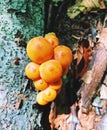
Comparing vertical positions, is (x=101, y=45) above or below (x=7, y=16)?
below

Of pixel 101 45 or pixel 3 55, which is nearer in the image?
pixel 3 55

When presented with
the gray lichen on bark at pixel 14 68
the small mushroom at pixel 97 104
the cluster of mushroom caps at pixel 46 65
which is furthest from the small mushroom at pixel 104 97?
the gray lichen on bark at pixel 14 68

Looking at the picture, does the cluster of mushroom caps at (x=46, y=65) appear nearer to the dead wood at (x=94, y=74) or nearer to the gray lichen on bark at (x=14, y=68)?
the gray lichen on bark at (x=14, y=68)

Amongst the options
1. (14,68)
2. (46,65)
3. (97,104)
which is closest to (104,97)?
(97,104)

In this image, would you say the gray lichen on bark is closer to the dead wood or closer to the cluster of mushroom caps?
the cluster of mushroom caps

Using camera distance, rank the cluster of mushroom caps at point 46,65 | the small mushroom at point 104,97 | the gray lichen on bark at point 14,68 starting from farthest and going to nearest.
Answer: the small mushroom at point 104,97 < the gray lichen on bark at point 14,68 < the cluster of mushroom caps at point 46,65

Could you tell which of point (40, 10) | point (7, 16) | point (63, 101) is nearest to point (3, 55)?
point (7, 16)

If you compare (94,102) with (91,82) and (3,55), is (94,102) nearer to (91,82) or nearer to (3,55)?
(91,82)
